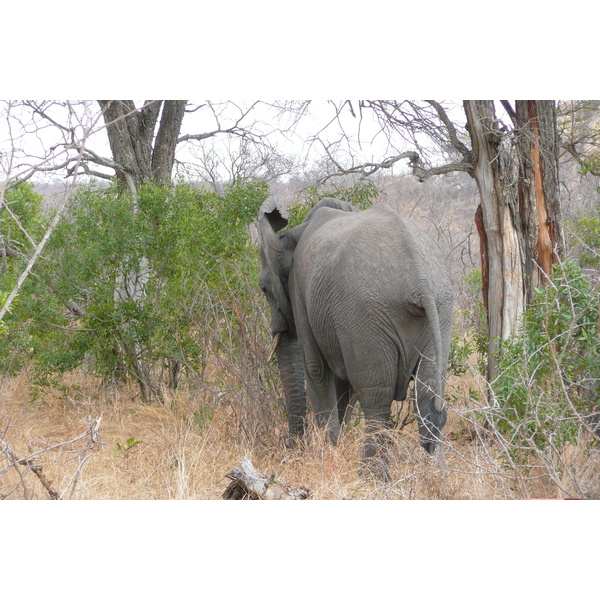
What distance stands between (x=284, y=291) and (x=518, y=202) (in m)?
2.43

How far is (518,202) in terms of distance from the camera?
6664mm

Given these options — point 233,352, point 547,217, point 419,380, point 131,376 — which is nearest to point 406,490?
point 419,380

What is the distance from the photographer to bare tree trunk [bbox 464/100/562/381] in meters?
6.62

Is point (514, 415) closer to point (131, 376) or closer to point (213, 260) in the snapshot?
point (213, 260)

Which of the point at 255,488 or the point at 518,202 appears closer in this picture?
the point at 255,488

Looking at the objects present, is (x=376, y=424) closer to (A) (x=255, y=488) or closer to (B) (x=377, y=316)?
(B) (x=377, y=316)

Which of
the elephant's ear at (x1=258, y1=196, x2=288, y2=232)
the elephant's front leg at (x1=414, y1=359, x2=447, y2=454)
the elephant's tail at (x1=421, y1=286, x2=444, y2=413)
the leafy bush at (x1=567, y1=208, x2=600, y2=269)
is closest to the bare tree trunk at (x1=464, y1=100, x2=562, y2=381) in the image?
the leafy bush at (x1=567, y1=208, x2=600, y2=269)

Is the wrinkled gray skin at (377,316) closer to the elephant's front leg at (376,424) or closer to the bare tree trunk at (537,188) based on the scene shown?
the elephant's front leg at (376,424)

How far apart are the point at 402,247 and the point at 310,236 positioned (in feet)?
3.33

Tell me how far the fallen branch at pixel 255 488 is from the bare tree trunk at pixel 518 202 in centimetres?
318

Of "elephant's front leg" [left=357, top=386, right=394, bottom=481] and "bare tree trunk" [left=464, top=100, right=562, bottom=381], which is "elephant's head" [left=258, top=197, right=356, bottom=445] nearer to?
"elephant's front leg" [left=357, top=386, right=394, bottom=481]

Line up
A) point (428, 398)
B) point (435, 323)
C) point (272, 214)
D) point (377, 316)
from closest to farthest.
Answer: point (435, 323) < point (377, 316) < point (428, 398) < point (272, 214)

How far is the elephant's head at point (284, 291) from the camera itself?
5594 millimetres

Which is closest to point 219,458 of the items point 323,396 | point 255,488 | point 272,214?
point 323,396
